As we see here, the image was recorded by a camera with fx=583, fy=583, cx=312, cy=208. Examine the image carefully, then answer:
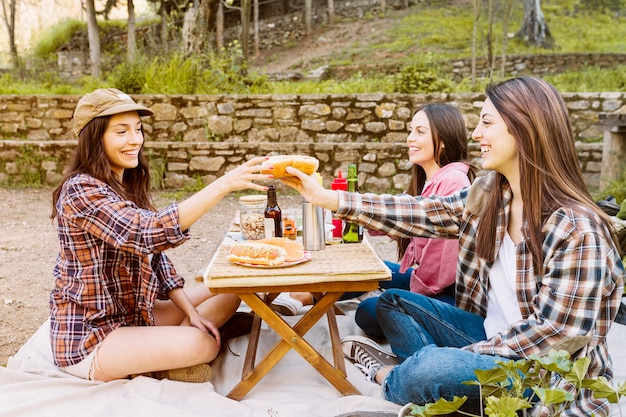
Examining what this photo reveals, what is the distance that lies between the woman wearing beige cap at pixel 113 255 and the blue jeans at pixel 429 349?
2.74ft

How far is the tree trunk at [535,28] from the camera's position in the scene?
52.6ft

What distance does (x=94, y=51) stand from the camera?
12656 mm

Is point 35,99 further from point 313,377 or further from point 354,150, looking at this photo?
point 313,377

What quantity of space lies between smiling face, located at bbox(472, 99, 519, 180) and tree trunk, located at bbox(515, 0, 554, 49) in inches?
600

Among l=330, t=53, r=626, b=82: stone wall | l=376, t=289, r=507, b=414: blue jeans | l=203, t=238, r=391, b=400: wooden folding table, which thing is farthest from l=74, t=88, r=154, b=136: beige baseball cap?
l=330, t=53, r=626, b=82: stone wall

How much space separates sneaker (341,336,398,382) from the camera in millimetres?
2859

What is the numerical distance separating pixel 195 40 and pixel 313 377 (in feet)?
27.1

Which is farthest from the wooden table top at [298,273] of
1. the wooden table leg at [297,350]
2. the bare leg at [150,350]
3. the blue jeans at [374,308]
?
the blue jeans at [374,308]

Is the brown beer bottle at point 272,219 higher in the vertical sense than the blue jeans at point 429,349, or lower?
higher

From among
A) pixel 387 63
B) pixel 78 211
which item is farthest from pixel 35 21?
pixel 78 211

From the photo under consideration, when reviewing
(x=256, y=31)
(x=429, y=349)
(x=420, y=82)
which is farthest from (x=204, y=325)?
(x=256, y=31)

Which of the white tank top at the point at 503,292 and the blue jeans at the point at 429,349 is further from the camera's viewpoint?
the white tank top at the point at 503,292

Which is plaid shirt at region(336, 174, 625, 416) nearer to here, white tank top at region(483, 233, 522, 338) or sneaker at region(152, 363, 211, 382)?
white tank top at region(483, 233, 522, 338)

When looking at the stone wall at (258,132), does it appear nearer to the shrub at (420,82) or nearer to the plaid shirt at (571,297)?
the shrub at (420,82)
